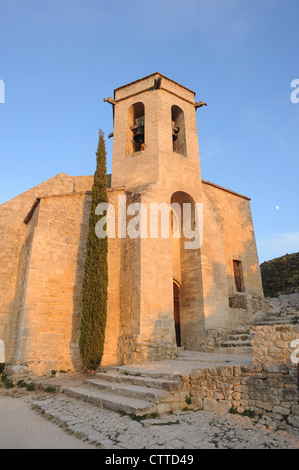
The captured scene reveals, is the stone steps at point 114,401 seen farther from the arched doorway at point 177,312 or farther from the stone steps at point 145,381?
the arched doorway at point 177,312

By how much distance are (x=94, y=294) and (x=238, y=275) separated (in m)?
7.38

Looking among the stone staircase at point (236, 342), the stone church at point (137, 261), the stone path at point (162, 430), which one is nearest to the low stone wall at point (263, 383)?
the stone path at point (162, 430)

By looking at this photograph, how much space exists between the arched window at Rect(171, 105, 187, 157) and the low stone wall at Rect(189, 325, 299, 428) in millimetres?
9818

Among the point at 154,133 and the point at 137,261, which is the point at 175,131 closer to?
the point at 154,133

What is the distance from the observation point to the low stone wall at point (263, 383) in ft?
14.1

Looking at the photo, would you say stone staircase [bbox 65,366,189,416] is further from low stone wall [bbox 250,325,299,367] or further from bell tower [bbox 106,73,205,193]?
bell tower [bbox 106,73,205,193]

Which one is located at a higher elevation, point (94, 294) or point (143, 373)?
point (94, 294)

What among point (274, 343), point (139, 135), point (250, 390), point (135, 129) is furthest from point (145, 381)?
point (135, 129)

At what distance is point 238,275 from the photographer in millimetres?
13719

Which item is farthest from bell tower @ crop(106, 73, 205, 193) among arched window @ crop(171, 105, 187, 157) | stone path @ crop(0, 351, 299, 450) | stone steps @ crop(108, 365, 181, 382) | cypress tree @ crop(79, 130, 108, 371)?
stone path @ crop(0, 351, 299, 450)

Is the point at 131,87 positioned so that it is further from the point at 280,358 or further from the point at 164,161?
the point at 280,358
